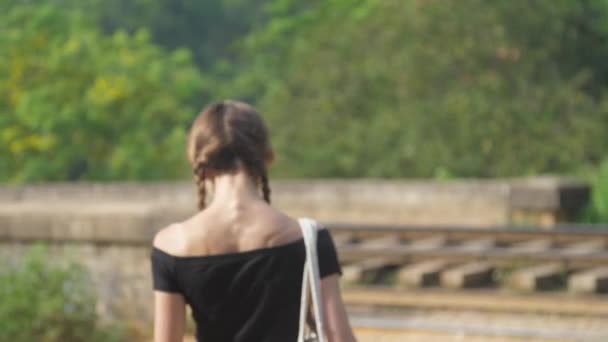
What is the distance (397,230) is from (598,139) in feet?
27.8

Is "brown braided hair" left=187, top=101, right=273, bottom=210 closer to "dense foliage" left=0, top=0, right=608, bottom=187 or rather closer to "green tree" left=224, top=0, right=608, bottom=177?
"green tree" left=224, top=0, right=608, bottom=177

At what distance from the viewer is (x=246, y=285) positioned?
126 inches

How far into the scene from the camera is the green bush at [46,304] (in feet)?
27.5

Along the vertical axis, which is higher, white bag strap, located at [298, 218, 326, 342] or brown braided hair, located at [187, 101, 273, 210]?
brown braided hair, located at [187, 101, 273, 210]

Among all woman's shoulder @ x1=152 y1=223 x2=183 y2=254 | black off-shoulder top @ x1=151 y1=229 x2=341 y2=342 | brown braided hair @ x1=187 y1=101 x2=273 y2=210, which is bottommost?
black off-shoulder top @ x1=151 y1=229 x2=341 y2=342

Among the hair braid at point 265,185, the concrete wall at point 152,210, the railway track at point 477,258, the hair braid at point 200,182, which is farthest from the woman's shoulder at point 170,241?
the railway track at point 477,258

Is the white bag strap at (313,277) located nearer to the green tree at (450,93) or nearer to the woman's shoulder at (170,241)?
the woman's shoulder at (170,241)

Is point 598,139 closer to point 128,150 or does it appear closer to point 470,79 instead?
point 470,79

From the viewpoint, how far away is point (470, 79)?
22.5 meters

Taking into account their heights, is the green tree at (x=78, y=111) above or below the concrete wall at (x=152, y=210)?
above

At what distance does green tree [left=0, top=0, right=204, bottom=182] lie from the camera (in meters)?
32.3

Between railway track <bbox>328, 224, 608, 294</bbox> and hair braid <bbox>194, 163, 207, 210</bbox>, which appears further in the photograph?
railway track <bbox>328, 224, 608, 294</bbox>

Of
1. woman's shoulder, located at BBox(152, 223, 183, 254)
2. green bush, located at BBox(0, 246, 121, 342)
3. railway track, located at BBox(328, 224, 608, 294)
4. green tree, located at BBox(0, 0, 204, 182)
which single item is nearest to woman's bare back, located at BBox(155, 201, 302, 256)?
woman's shoulder, located at BBox(152, 223, 183, 254)

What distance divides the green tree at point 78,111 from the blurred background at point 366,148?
6cm
